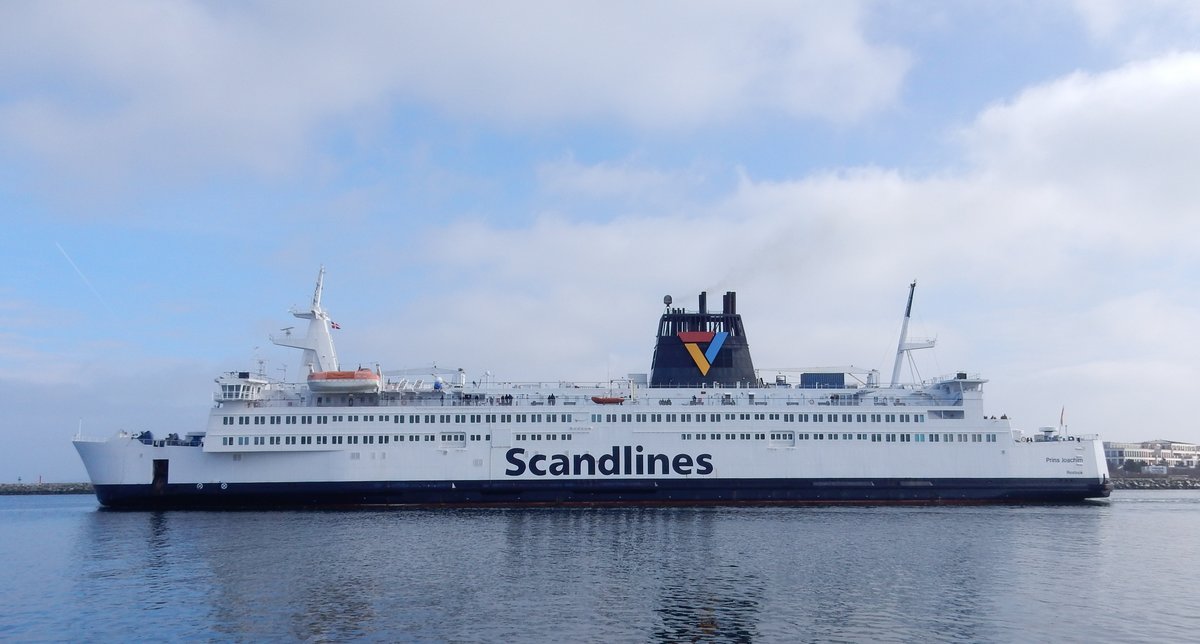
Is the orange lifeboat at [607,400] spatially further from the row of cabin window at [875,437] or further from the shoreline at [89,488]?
the shoreline at [89,488]

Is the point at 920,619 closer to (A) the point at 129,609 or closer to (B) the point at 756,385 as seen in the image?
(A) the point at 129,609

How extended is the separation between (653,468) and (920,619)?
77.8 feet

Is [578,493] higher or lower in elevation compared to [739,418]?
lower

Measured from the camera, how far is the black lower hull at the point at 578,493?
39562 mm

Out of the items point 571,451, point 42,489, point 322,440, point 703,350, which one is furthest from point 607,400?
point 42,489

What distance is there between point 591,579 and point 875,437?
2401cm

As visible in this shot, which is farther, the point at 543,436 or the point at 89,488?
the point at 89,488

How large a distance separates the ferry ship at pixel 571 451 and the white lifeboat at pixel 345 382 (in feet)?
0.28

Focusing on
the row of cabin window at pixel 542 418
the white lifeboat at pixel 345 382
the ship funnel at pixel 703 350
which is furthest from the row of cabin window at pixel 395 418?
the ship funnel at pixel 703 350

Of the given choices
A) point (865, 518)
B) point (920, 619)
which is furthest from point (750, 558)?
point (865, 518)

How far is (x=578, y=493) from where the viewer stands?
4003 centimetres

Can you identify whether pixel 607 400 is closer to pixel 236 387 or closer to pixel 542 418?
pixel 542 418

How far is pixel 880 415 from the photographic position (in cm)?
4150

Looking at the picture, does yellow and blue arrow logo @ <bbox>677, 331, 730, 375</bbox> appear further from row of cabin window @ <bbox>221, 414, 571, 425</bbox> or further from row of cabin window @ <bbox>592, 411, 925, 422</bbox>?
row of cabin window @ <bbox>221, 414, 571, 425</bbox>
